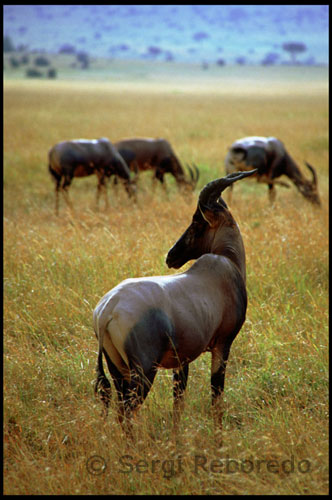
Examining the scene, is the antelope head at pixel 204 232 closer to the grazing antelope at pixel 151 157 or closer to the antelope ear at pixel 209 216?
the antelope ear at pixel 209 216

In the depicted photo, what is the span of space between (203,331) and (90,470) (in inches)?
37.7

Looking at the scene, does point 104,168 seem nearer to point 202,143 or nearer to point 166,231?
point 166,231

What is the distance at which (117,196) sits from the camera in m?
10.8

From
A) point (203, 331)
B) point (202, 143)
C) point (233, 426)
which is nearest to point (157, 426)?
point (233, 426)

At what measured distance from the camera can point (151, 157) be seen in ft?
37.4

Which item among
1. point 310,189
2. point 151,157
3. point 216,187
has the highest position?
point 216,187

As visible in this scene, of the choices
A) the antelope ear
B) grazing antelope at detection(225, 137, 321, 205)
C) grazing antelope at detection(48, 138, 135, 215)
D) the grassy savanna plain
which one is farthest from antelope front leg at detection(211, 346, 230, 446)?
grazing antelope at detection(48, 138, 135, 215)

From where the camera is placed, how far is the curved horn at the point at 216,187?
3.01 m

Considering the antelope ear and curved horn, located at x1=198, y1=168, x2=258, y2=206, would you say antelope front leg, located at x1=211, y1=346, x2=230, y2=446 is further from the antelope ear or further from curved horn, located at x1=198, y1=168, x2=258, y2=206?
curved horn, located at x1=198, y1=168, x2=258, y2=206

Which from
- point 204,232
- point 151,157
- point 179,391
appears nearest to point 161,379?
point 179,391

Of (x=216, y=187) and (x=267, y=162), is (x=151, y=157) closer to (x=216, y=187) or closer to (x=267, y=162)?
(x=267, y=162)

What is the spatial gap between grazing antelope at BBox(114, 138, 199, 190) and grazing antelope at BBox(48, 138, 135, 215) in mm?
766

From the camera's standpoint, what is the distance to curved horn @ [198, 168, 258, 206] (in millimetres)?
3014

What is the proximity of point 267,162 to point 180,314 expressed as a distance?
7.90 metres
